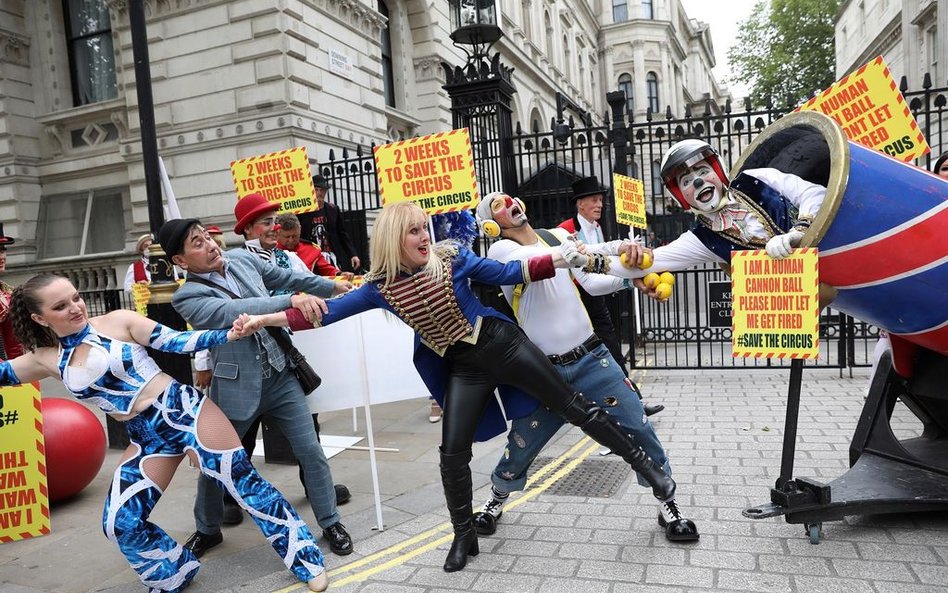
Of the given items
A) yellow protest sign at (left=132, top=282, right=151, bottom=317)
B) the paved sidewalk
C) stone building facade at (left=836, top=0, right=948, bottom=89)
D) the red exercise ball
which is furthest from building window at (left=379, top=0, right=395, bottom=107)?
the red exercise ball

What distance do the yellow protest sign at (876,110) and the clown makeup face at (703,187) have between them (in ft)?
8.43

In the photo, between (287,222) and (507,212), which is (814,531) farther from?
(287,222)

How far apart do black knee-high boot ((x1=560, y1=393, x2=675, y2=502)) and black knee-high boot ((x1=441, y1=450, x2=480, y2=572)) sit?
0.61 metres

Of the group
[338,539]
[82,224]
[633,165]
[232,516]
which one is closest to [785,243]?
[338,539]

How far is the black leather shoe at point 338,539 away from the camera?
3.77 m

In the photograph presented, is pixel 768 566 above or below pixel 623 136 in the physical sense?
below

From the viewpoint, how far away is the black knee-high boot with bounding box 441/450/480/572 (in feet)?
11.2

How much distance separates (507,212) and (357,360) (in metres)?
1.38

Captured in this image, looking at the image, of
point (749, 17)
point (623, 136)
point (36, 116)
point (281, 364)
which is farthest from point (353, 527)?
point (749, 17)

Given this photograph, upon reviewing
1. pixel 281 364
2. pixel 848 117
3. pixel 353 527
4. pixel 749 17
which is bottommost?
pixel 353 527

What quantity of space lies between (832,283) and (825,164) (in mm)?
583

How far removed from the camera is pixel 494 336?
3.34m

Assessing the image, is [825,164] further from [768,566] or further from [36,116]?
[36,116]

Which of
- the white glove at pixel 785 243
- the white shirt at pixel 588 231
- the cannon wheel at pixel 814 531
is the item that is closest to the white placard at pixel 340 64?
the white shirt at pixel 588 231
